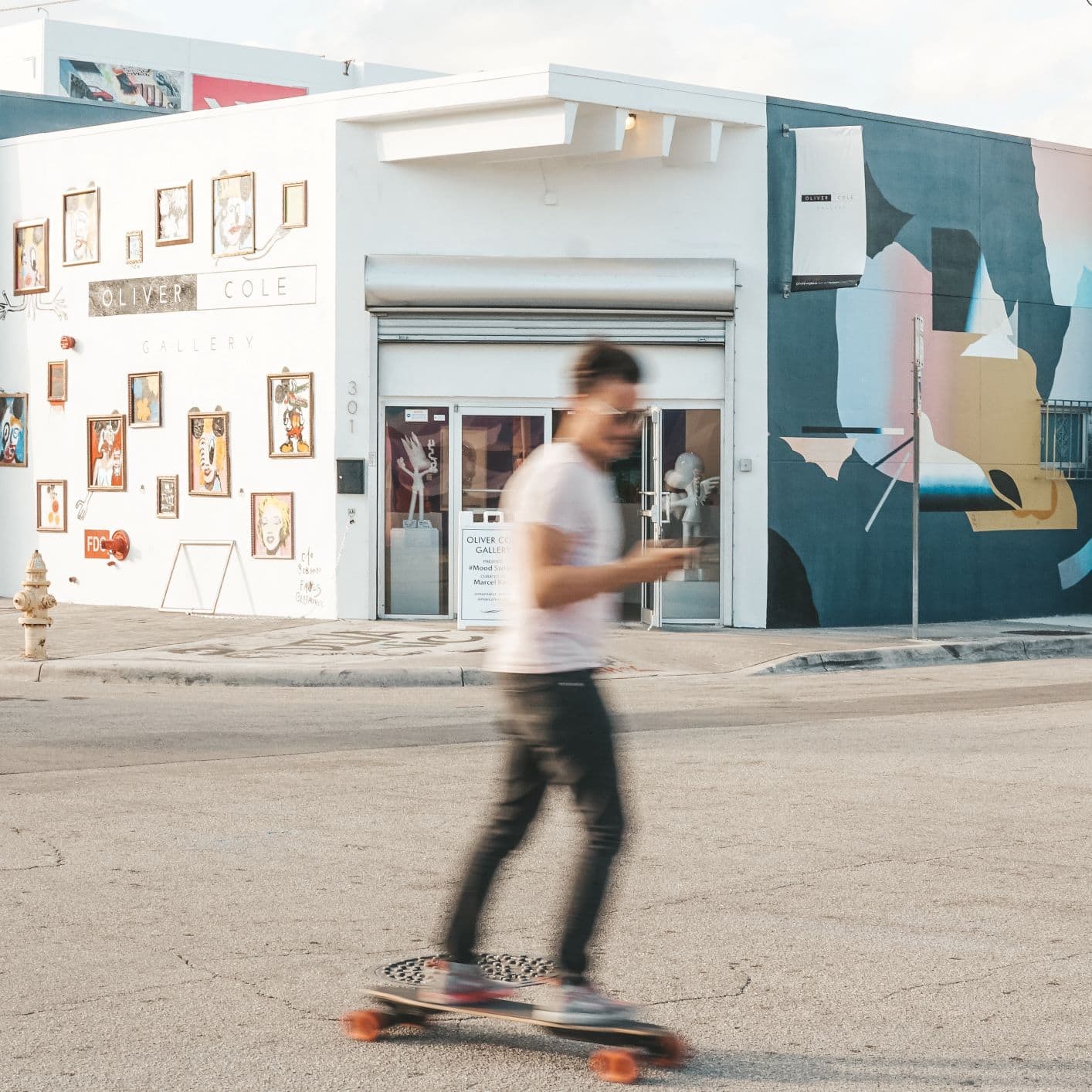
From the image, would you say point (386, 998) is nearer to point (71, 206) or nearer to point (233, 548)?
point (233, 548)

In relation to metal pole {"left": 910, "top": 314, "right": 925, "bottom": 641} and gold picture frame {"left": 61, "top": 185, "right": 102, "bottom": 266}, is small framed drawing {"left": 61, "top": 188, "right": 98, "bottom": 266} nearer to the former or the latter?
gold picture frame {"left": 61, "top": 185, "right": 102, "bottom": 266}

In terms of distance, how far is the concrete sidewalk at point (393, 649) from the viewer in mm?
13898

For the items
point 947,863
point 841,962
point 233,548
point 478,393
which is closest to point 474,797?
point 947,863

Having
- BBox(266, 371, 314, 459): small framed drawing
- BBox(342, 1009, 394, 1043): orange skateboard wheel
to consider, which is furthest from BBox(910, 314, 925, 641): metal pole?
BBox(342, 1009, 394, 1043): orange skateboard wheel

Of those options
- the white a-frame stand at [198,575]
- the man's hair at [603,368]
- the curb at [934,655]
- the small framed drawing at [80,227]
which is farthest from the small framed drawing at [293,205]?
the man's hair at [603,368]

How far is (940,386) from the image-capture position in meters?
19.2

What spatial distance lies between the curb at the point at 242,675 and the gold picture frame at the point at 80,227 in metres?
8.14

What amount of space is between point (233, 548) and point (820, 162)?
27.4ft

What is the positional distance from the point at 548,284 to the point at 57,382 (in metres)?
7.35

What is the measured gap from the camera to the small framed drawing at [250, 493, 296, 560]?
730 inches

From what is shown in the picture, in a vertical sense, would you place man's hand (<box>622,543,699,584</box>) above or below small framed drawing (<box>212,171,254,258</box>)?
below

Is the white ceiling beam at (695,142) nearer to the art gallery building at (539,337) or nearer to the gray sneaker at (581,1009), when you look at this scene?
the art gallery building at (539,337)

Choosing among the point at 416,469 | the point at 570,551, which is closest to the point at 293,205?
the point at 416,469

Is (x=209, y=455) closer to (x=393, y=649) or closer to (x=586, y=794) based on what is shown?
(x=393, y=649)
